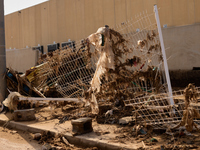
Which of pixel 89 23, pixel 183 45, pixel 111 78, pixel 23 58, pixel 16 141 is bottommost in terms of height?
pixel 16 141

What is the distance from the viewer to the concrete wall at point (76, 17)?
34.0ft

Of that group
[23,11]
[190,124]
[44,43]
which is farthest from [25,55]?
[190,124]

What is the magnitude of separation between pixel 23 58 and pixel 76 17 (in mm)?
4510

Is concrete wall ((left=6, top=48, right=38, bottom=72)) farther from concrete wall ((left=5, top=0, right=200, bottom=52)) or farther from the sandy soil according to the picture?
the sandy soil

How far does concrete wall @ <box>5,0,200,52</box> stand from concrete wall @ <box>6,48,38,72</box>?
2235mm

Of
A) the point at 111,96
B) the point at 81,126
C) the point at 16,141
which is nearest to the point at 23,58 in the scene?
the point at 111,96

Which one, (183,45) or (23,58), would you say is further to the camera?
(23,58)

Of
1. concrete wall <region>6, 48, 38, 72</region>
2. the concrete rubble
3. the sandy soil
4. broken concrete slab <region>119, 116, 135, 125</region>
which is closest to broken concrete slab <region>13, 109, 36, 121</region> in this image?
the concrete rubble

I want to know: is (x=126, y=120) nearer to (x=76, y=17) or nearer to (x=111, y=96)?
(x=111, y=96)

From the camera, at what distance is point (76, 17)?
14.6 metres

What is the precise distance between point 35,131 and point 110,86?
1929 millimetres

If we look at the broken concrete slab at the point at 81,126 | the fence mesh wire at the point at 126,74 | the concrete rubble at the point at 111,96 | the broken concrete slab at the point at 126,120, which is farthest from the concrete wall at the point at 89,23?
the broken concrete slab at the point at 81,126

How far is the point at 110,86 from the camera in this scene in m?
4.76

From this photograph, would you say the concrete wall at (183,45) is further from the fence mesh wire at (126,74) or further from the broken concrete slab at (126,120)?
the broken concrete slab at (126,120)
